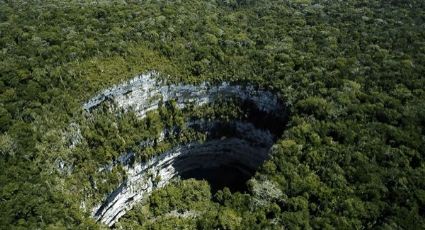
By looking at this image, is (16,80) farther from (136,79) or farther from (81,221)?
(81,221)

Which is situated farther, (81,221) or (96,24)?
(96,24)

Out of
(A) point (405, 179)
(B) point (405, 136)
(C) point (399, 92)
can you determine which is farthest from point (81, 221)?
(C) point (399, 92)

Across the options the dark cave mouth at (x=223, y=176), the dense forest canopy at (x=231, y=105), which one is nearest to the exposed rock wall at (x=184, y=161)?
the dark cave mouth at (x=223, y=176)

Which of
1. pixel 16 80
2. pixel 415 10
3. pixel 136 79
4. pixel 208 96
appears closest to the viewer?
pixel 16 80

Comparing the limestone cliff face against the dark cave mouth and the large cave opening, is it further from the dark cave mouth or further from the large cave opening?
the dark cave mouth

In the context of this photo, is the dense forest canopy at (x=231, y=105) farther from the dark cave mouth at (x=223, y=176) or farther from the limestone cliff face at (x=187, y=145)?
the dark cave mouth at (x=223, y=176)

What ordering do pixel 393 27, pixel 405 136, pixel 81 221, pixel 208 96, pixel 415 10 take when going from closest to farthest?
pixel 81 221 → pixel 405 136 → pixel 208 96 → pixel 393 27 → pixel 415 10
